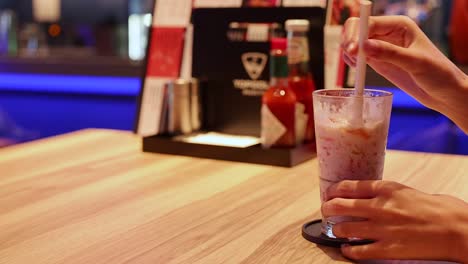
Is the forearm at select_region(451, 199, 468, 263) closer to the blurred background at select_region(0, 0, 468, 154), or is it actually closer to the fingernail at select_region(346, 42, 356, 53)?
the fingernail at select_region(346, 42, 356, 53)

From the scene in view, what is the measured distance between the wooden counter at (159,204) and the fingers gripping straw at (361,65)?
18cm

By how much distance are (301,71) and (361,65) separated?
24.0 inches

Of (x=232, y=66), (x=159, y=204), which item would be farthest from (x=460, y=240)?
(x=232, y=66)

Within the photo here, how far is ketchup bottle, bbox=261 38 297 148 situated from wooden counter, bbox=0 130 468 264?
75mm

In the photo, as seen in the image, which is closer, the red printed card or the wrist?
the wrist

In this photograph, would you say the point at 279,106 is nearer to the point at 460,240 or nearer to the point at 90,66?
the point at 460,240

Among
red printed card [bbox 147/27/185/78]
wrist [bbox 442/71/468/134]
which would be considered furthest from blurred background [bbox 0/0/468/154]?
wrist [bbox 442/71/468/134]

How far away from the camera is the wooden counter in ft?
2.66

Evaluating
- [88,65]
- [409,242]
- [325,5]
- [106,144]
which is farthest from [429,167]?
[88,65]

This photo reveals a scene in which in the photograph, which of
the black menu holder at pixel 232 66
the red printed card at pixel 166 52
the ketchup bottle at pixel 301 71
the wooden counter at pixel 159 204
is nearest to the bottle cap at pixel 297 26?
the ketchup bottle at pixel 301 71

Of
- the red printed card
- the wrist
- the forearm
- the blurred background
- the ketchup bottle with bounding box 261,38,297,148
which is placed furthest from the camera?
the blurred background

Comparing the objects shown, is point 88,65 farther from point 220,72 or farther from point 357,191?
point 357,191

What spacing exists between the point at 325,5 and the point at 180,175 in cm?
60

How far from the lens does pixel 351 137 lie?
2.67ft
